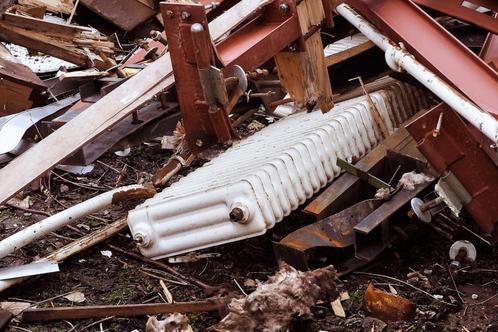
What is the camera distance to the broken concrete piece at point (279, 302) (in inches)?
110

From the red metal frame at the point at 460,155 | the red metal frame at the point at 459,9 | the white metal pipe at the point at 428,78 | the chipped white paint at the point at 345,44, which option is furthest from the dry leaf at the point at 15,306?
the red metal frame at the point at 459,9

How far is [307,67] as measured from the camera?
341cm

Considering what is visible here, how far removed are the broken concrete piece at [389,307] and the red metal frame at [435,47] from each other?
93cm

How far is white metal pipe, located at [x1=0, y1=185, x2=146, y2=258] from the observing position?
3480 mm

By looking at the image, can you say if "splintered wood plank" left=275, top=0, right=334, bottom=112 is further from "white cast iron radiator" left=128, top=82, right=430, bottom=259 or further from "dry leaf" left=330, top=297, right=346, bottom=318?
"dry leaf" left=330, top=297, right=346, bottom=318

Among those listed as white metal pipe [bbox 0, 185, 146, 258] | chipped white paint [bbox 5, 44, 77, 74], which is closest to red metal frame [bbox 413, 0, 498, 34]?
white metal pipe [bbox 0, 185, 146, 258]

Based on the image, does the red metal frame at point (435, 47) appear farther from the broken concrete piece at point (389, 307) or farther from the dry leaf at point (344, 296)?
the dry leaf at point (344, 296)

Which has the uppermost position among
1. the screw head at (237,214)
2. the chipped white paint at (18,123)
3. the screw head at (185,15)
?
the screw head at (185,15)

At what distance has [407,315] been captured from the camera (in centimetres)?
303

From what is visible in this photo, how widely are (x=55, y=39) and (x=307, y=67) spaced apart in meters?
3.25

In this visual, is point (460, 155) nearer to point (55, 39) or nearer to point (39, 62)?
point (55, 39)

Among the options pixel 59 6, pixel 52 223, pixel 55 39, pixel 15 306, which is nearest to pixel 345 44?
pixel 52 223

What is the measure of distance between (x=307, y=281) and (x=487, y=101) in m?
1.18

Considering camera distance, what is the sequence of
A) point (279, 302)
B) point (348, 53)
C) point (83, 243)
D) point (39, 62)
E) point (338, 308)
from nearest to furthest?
point (279, 302)
point (338, 308)
point (83, 243)
point (348, 53)
point (39, 62)
